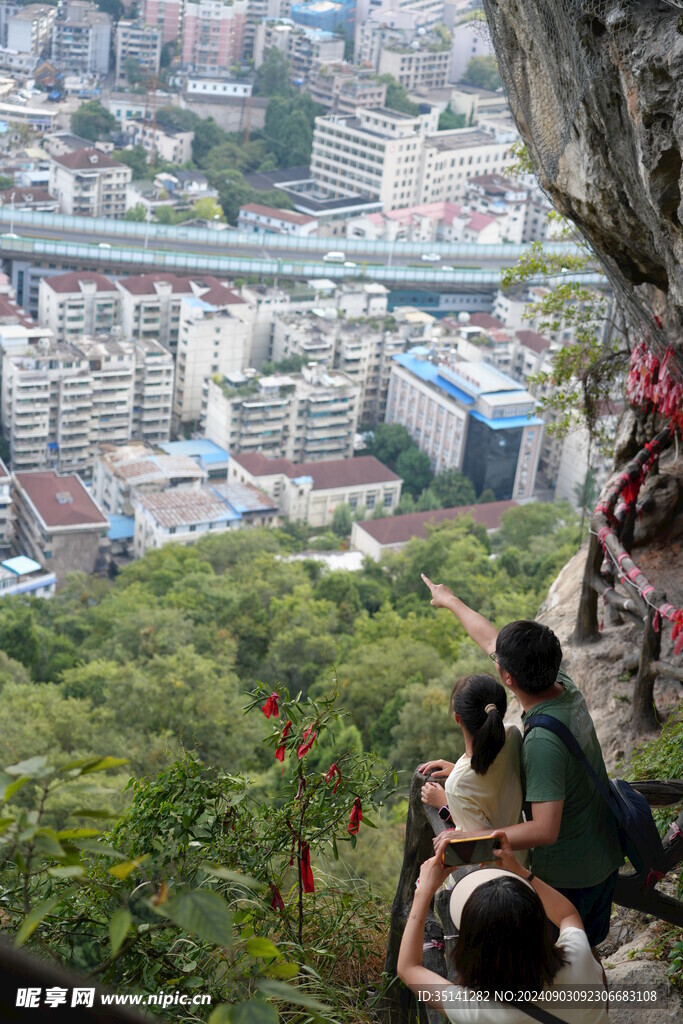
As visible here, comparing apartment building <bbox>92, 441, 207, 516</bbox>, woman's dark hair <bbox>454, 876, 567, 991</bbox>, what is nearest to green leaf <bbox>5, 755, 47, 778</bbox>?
woman's dark hair <bbox>454, 876, 567, 991</bbox>

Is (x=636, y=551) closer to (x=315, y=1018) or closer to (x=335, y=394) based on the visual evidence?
(x=315, y=1018)

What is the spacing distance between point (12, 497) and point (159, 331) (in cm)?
758

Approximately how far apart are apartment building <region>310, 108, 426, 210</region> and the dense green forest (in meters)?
19.8

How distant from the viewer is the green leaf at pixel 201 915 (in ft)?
2.77

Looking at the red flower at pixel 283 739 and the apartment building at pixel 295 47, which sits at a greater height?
the red flower at pixel 283 739

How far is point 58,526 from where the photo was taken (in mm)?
20188

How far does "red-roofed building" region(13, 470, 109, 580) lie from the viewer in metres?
20.2

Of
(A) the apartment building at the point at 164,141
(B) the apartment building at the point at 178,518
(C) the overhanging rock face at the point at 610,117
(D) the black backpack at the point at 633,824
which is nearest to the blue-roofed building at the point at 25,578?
(B) the apartment building at the point at 178,518

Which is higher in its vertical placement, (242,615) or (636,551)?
(636,551)

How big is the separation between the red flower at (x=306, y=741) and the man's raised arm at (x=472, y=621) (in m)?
0.30

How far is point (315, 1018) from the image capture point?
1.03 meters

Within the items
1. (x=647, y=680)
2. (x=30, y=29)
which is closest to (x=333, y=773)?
(x=647, y=680)

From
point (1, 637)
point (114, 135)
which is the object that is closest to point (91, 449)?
point (1, 637)

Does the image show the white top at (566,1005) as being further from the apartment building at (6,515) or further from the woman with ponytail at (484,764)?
the apartment building at (6,515)
